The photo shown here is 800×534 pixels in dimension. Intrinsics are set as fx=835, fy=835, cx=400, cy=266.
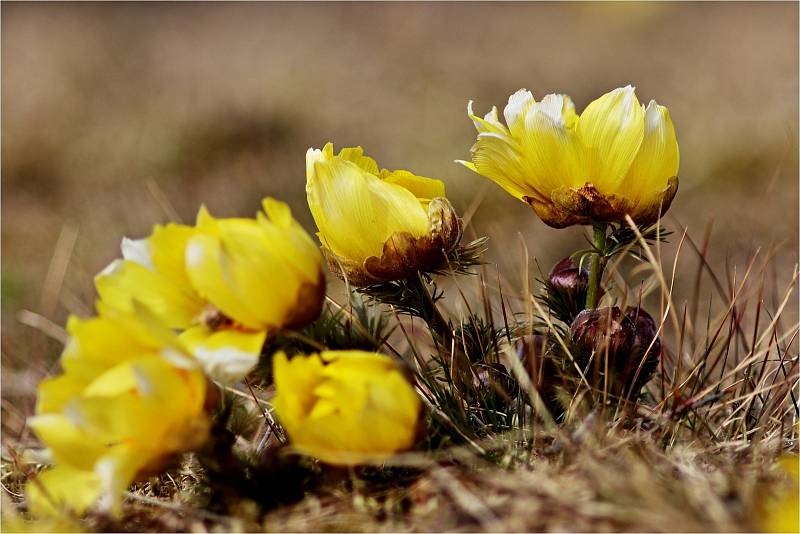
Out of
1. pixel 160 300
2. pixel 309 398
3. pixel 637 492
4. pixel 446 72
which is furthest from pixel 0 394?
pixel 446 72

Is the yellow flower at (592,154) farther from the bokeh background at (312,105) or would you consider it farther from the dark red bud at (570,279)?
the bokeh background at (312,105)

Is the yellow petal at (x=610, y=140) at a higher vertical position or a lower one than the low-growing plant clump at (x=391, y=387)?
higher

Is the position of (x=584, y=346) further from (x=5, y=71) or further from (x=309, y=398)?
(x=5, y=71)

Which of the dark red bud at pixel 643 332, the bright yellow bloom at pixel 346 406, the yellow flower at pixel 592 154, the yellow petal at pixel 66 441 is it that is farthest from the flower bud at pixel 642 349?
the yellow petal at pixel 66 441

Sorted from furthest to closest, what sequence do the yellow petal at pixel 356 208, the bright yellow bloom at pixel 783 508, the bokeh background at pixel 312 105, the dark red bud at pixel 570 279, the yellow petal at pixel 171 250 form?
the bokeh background at pixel 312 105, the dark red bud at pixel 570 279, the yellow petal at pixel 356 208, the yellow petal at pixel 171 250, the bright yellow bloom at pixel 783 508

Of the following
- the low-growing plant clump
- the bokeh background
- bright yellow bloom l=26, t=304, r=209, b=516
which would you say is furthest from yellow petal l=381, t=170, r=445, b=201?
the bokeh background

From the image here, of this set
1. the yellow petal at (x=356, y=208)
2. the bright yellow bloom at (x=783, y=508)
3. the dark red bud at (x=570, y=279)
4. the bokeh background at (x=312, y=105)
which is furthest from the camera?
the bokeh background at (x=312, y=105)

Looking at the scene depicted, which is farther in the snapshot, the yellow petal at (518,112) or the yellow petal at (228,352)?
the yellow petal at (518,112)

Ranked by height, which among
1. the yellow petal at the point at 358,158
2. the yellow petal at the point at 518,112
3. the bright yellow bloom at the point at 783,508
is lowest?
the bright yellow bloom at the point at 783,508
